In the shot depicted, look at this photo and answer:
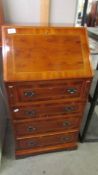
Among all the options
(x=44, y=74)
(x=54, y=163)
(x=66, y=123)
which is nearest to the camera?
(x=44, y=74)

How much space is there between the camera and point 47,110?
52.3 inches

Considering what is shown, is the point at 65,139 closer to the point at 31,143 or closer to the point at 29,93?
the point at 31,143

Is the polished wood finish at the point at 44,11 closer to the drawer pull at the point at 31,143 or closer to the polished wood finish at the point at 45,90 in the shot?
the polished wood finish at the point at 45,90

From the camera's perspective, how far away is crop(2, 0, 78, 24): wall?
4.56ft

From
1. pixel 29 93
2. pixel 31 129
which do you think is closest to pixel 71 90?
pixel 29 93

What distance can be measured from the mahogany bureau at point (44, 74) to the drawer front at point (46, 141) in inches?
4.9

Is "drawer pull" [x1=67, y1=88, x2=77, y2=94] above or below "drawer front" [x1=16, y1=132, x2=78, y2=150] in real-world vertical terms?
above

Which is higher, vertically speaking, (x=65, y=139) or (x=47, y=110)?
(x=47, y=110)

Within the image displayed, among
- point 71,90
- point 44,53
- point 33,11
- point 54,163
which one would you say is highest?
point 33,11

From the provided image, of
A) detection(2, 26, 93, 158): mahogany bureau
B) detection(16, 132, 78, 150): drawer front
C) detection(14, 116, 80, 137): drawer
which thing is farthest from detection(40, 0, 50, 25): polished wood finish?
detection(16, 132, 78, 150): drawer front

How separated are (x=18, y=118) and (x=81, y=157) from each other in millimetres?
829

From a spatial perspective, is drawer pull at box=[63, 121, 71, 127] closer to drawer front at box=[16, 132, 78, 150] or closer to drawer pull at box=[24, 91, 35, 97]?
drawer front at box=[16, 132, 78, 150]

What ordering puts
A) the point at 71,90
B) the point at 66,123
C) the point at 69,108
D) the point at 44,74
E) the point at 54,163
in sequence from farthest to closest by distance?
1. the point at 54,163
2. the point at 66,123
3. the point at 69,108
4. the point at 71,90
5. the point at 44,74

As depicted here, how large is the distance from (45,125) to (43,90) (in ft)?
1.29
